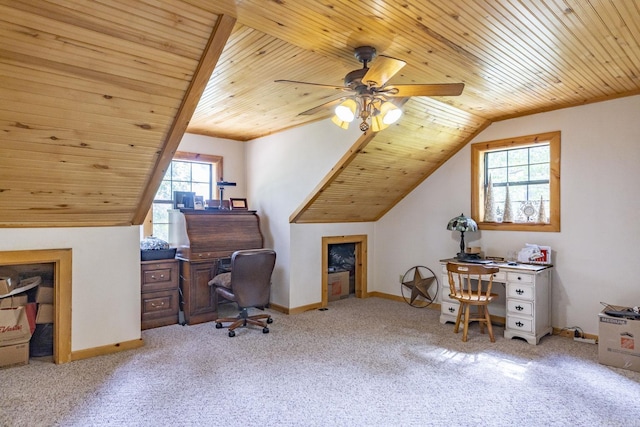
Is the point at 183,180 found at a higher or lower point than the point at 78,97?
lower

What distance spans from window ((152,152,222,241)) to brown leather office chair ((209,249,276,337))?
146 centimetres

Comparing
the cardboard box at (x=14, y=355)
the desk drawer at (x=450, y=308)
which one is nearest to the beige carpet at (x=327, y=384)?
the cardboard box at (x=14, y=355)

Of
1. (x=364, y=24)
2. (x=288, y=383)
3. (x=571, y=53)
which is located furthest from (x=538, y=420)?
(x=364, y=24)

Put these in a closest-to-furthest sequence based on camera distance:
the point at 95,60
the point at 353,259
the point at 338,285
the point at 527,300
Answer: the point at 95,60 < the point at 527,300 < the point at 338,285 < the point at 353,259

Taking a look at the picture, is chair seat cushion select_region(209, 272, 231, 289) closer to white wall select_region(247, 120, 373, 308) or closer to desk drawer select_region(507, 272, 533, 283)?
white wall select_region(247, 120, 373, 308)

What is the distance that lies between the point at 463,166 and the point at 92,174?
13.5ft

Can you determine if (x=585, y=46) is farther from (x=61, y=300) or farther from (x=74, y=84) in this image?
(x=61, y=300)

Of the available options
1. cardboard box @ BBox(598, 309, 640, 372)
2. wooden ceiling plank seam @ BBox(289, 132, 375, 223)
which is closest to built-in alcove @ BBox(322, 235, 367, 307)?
wooden ceiling plank seam @ BBox(289, 132, 375, 223)

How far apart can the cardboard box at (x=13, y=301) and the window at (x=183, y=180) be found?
1896 mm

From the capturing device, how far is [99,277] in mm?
3541

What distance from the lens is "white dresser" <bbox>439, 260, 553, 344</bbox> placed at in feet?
12.5

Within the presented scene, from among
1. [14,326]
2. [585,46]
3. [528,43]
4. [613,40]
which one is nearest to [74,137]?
[14,326]

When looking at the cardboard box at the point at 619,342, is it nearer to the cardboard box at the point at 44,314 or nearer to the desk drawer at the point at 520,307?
the desk drawer at the point at 520,307

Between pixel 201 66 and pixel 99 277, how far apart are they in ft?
7.42
